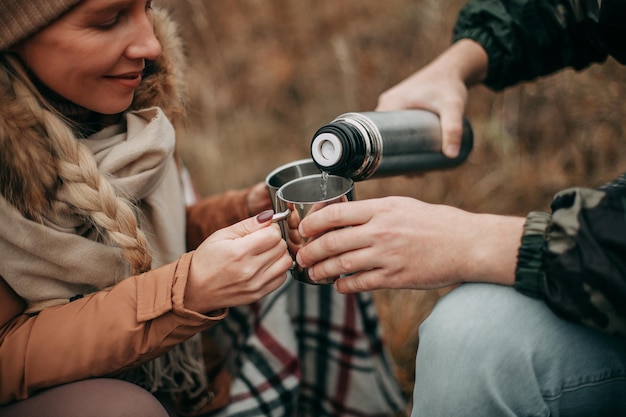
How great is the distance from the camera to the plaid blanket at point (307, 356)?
1479 millimetres

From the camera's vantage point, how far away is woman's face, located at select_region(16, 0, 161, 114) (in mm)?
1068

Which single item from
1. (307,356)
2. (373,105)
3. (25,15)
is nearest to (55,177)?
(25,15)

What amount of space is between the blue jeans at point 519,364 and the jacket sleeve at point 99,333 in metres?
0.47

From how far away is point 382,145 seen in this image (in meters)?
1.25

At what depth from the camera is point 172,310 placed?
42.4 inches

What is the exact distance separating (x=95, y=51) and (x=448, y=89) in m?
0.92

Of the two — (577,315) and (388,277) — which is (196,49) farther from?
(577,315)

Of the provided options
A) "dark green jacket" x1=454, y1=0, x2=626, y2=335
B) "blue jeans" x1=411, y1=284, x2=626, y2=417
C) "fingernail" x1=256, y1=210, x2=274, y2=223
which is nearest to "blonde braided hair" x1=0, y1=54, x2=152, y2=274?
"fingernail" x1=256, y1=210, x2=274, y2=223

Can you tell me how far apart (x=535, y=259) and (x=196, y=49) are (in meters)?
2.76

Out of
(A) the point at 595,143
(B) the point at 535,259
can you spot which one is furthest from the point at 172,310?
(A) the point at 595,143

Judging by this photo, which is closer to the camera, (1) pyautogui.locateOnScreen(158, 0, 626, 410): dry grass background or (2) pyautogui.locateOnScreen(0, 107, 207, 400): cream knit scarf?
(2) pyautogui.locateOnScreen(0, 107, 207, 400): cream knit scarf

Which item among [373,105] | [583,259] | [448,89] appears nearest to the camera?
[583,259]

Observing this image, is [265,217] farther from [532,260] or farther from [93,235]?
[532,260]

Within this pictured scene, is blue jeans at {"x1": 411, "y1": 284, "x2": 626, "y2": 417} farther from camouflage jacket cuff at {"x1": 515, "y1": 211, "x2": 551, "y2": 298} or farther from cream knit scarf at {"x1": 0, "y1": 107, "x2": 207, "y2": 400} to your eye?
cream knit scarf at {"x1": 0, "y1": 107, "x2": 207, "y2": 400}
